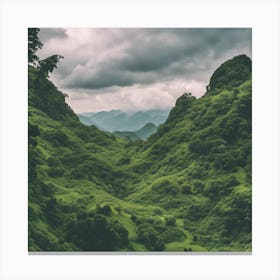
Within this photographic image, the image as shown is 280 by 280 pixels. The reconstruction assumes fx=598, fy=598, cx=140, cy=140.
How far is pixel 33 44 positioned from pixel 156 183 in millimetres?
21919

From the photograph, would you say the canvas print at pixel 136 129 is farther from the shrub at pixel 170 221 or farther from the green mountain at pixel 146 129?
the green mountain at pixel 146 129

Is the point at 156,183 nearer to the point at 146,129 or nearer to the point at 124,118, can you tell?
the point at 146,129

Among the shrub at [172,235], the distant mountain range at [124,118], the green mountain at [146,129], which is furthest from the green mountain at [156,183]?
the green mountain at [146,129]

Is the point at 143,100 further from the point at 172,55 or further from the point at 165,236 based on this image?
the point at 165,236

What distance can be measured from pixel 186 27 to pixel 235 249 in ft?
49.3

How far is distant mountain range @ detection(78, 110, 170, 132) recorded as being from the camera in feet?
151

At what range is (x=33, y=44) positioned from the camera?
42000 mm

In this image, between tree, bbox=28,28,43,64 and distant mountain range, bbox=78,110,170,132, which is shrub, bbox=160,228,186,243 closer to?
distant mountain range, bbox=78,110,170,132

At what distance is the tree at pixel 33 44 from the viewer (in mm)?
40019

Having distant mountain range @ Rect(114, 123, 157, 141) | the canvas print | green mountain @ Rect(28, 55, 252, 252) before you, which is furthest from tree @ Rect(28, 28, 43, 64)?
distant mountain range @ Rect(114, 123, 157, 141)

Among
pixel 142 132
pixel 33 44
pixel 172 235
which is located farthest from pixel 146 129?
pixel 33 44
